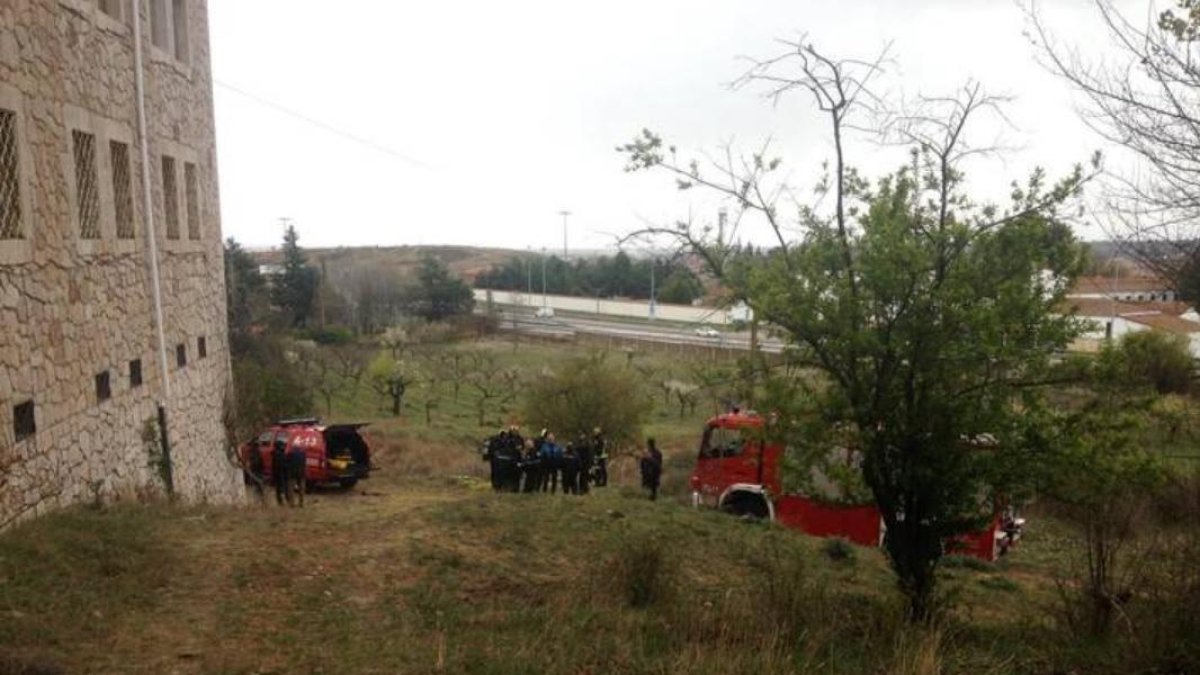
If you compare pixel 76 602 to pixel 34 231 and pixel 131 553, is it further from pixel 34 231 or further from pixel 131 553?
pixel 34 231

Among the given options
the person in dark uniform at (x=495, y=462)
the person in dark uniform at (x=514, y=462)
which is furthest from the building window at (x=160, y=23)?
the person in dark uniform at (x=514, y=462)

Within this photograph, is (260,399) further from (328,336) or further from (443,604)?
(328,336)

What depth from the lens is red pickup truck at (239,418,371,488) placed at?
16562 mm

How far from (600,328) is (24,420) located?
196 feet

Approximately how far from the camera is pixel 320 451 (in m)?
16.7

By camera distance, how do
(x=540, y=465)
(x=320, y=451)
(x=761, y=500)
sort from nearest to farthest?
(x=761, y=500) → (x=540, y=465) → (x=320, y=451)

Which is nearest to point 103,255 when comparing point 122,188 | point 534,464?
point 122,188

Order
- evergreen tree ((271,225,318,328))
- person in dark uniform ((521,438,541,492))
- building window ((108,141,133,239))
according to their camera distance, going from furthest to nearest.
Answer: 1. evergreen tree ((271,225,318,328))
2. person in dark uniform ((521,438,541,492))
3. building window ((108,141,133,239))

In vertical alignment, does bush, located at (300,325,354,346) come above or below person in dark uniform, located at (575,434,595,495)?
below

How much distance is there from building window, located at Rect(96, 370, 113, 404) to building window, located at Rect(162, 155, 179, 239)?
11.2 ft

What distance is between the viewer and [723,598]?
8164mm

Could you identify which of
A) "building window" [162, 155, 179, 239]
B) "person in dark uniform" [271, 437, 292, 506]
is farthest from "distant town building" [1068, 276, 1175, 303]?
"building window" [162, 155, 179, 239]

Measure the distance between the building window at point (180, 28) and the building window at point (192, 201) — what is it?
65.7 inches

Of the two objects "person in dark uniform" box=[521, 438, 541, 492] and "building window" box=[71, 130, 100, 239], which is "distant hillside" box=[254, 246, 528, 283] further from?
"building window" box=[71, 130, 100, 239]
